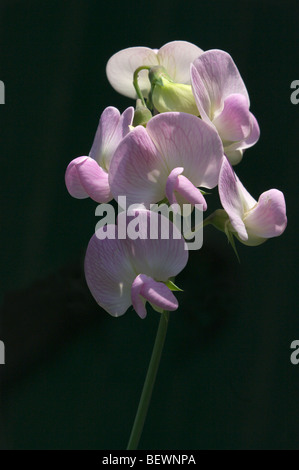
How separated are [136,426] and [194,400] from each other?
2.23 ft

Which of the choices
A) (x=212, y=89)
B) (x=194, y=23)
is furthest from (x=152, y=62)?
(x=194, y=23)

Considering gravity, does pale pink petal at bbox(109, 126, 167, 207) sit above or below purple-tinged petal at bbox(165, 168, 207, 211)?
above

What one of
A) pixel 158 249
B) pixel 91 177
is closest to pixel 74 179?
pixel 91 177

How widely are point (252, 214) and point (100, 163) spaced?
19 centimetres

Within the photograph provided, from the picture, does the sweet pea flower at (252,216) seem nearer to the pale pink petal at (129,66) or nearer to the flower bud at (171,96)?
the flower bud at (171,96)

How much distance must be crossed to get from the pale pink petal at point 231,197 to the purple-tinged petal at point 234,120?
1.9 inches

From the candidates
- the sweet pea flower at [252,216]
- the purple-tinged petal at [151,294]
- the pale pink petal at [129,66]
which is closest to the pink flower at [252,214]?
the sweet pea flower at [252,216]

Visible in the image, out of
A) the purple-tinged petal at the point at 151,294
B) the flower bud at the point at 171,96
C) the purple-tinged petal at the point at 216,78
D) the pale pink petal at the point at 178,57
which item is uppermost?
the pale pink petal at the point at 178,57

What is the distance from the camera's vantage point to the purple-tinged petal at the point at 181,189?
0.69 meters

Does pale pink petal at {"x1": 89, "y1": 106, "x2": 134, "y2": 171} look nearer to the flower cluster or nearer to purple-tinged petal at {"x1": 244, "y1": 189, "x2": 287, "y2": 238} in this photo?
the flower cluster

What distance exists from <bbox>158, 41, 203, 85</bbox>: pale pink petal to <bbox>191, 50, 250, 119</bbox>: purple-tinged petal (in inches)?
3.3

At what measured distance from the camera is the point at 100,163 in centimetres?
82

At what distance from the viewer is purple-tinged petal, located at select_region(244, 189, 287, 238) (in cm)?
76

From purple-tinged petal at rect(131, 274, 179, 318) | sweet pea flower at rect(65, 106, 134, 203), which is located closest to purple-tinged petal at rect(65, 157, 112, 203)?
sweet pea flower at rect(65, 106, 134, 203)
